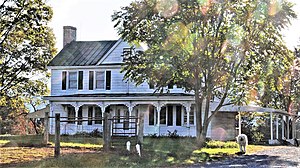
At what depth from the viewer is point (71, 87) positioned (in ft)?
126

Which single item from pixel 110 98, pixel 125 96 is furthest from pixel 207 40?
pixel 110 98

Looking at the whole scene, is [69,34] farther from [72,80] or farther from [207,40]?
[207,40]

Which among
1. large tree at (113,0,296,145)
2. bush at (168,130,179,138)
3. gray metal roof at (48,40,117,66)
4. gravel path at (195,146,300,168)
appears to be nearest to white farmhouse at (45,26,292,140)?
gray metal roof at (48,40,117,66)

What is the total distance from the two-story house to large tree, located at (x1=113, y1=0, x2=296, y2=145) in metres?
7.01

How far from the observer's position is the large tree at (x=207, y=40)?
2469 cm

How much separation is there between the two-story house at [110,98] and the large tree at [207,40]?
23.0ft

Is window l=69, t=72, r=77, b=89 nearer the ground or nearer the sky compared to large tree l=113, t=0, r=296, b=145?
nearer the ground

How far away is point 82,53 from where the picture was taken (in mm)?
39750

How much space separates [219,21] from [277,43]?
3.41 m

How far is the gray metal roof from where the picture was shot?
126ft

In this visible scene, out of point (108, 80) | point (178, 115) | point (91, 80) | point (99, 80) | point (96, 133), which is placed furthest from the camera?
point (91, 80)

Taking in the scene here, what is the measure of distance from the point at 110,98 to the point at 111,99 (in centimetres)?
11

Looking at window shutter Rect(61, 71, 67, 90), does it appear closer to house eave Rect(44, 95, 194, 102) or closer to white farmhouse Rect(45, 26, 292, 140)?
white farmhouse Rect(45, 26, 292, 140)

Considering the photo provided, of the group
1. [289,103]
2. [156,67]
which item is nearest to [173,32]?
[156,67]
